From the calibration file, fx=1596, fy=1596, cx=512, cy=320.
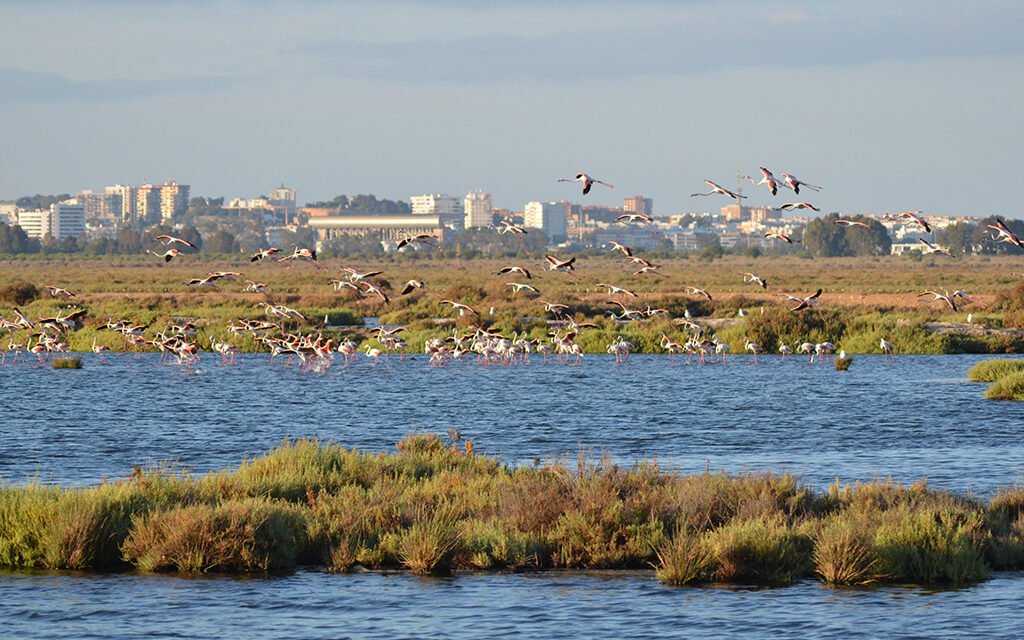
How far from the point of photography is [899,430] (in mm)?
28984

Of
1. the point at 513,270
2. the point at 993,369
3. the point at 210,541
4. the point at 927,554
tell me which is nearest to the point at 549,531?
the point at 210,541

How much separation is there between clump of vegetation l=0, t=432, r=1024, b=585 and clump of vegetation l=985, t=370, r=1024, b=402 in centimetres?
1723

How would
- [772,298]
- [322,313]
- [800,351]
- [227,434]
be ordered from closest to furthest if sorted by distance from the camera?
[227,434] < [800,351] < [322,313] < [772,298]

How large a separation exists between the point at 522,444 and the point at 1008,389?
1299 cm

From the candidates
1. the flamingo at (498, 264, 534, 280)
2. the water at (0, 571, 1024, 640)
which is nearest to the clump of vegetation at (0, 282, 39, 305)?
the flamingo at (498, 264, 534, 280)

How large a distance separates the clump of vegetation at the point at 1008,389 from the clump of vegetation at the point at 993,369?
2245mm

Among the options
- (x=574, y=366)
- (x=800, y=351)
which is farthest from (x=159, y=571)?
(x=800, y=351)

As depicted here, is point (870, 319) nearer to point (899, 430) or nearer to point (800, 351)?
point (800, 351)

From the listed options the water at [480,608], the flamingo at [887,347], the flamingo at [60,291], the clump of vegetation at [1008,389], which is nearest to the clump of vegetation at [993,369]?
the clump of vegetation at [1008,389]

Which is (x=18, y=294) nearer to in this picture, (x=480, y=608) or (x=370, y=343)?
(x=370, y=343)

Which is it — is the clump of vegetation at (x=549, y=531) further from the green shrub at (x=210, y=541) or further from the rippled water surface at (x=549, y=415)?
the rippled water surface at (x=549, y=415)

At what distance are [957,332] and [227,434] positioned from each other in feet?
96.2

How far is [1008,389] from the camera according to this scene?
34219 millimetres

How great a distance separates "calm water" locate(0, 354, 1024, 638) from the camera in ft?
46.6
